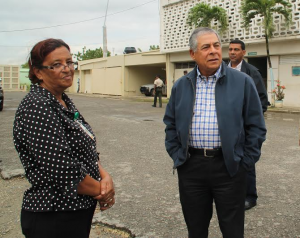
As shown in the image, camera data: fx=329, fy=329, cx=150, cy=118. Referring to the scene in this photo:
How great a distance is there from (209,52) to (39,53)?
1.26 metres

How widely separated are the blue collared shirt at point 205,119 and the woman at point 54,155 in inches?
32.6

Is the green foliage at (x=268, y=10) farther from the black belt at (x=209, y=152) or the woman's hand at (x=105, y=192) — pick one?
the woman's hand at (x=105, y=192)

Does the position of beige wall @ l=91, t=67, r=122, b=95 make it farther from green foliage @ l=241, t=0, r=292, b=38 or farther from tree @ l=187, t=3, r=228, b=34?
green foliage @ l=241, t=0, r=292, b=38

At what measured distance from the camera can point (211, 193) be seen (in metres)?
2.60

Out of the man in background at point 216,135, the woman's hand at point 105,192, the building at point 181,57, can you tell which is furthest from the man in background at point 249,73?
the building at point 181,57

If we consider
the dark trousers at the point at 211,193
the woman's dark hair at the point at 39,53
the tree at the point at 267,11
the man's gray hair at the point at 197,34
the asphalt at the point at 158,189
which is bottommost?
the asphalt at the point at 158,189

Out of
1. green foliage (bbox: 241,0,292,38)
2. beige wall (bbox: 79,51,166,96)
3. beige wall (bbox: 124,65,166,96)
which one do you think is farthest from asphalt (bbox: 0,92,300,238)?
beige wall (bbox: 124,65,166,96)

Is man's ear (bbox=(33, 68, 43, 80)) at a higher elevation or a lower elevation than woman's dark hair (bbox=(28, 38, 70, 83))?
lower

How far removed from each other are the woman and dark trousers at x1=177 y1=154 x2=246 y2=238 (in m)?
0.76

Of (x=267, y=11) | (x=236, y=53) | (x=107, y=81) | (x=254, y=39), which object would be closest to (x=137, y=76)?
(x=107, y=81)

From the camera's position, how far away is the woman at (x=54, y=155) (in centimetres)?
170

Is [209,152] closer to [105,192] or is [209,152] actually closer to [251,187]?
[105,192]

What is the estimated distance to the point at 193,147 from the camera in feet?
8.37

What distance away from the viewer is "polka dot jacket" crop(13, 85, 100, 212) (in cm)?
170
